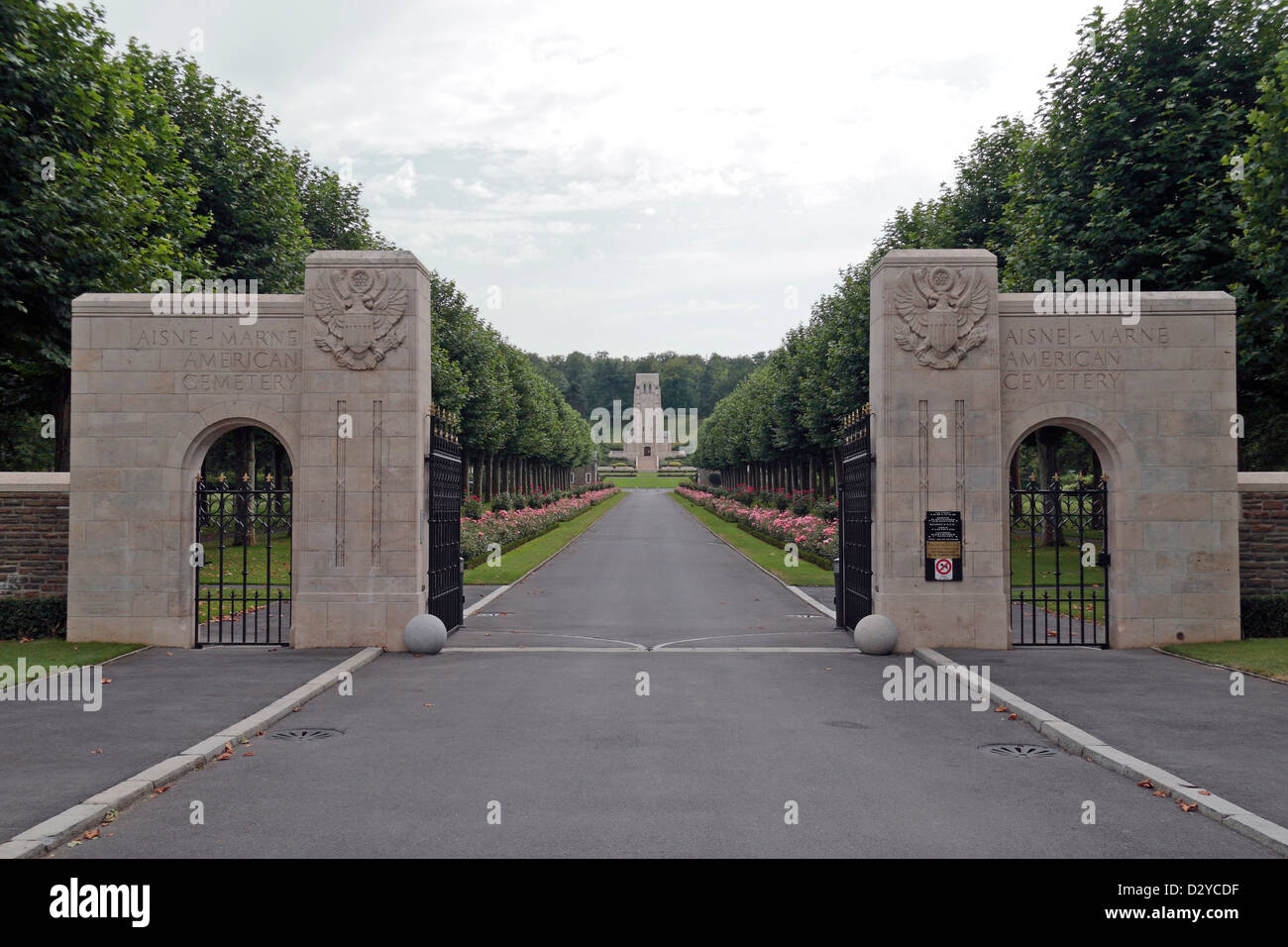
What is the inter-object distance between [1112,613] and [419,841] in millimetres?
13099

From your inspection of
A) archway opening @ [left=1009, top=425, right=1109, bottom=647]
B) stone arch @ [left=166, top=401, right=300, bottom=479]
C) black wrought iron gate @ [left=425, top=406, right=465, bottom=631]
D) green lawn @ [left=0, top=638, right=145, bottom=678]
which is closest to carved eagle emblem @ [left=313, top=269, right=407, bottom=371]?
stone arch @ [left=166, top=401, right=300, bottom=479]

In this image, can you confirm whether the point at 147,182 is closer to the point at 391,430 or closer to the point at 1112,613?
the point at 391,430

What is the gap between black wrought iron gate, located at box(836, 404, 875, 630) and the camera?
1659cm

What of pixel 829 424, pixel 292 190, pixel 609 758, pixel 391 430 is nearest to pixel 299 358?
pixel 391 430

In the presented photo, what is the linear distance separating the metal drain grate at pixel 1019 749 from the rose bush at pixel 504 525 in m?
17.3

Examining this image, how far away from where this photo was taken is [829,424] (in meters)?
42.0

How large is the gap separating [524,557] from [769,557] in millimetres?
8831

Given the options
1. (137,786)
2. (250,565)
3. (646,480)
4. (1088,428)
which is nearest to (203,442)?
(137,786)

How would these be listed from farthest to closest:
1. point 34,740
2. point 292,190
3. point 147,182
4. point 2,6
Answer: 1. point 292,190
2. point 147,182
3. point 2,6
4. point 34,740

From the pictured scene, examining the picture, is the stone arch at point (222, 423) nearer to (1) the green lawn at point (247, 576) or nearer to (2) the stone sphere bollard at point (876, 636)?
(1) the green lawn at point (247, 576)

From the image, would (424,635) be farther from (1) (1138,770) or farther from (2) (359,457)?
(1) (1138,770)

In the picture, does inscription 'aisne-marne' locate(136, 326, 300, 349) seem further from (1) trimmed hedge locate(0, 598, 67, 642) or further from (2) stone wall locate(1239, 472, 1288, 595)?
(2) stone wall locate(1239, 472, 1288, 595)

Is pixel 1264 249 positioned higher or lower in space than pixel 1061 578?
higher

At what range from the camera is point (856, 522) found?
17531 millimetres
